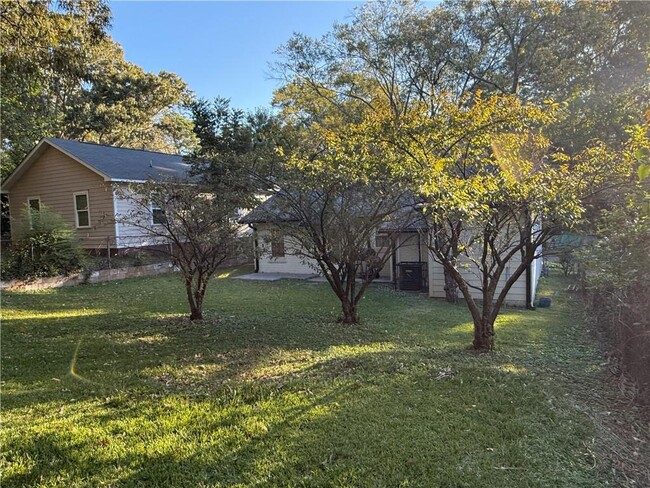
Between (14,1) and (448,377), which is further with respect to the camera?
(14,1)

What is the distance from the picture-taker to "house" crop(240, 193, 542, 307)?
24.1 ft

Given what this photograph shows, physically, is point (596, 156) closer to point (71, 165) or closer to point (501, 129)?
point (501, 129)

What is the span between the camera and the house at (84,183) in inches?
574

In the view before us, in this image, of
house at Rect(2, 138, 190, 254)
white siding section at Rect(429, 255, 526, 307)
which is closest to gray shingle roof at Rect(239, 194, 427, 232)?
white siding section at Rect(429, 255, 526, 307)

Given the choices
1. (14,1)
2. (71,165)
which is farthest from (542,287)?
(71,165)

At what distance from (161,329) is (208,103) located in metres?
8.25

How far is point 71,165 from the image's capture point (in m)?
15.4

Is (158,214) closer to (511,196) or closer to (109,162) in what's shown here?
(511,196)

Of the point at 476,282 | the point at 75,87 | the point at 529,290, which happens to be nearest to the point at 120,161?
the point at 75,87

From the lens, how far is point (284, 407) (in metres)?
3.33

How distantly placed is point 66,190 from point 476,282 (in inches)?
588

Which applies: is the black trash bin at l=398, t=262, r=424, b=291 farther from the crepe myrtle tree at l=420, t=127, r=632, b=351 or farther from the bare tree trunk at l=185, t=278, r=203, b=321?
the bare tree trunk at l=185, t=278, r=203, b=321

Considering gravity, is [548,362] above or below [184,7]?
below

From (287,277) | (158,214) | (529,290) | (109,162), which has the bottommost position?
(529,290)
